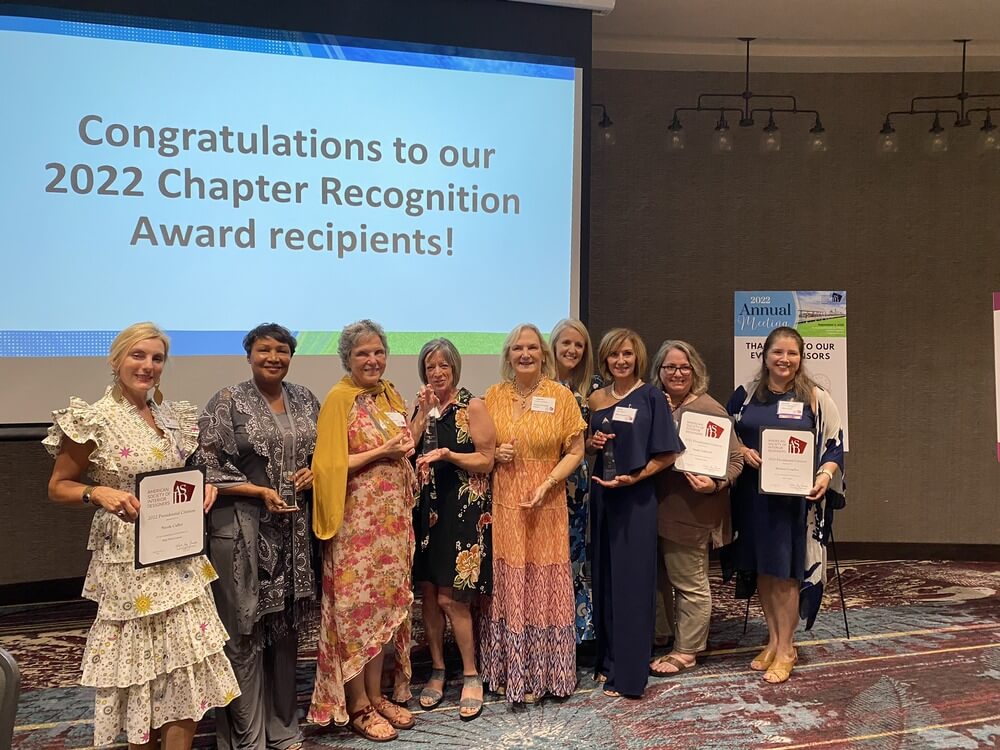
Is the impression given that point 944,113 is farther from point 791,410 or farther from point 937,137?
point 791,410

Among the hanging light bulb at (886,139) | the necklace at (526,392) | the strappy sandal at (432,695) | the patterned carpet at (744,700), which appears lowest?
the patterned carpet at (744,700)

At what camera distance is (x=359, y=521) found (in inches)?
105

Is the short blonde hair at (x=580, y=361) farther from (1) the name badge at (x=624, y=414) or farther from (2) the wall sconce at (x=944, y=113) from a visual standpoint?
(2) the wall sconce at (x=944, y=113)

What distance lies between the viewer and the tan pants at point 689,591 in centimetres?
332

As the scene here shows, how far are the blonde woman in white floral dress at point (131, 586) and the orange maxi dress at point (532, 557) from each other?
1119 millimetres

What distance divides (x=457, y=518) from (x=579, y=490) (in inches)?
25.1

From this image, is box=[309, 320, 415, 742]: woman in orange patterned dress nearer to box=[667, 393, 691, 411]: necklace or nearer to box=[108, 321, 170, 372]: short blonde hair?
box=[108, 321, 170, 372]: short blonde hair

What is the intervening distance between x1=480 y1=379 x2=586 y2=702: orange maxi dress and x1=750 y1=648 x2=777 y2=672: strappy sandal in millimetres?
1037

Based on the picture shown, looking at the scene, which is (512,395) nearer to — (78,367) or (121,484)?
(121,484)

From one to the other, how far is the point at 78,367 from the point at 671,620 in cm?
316

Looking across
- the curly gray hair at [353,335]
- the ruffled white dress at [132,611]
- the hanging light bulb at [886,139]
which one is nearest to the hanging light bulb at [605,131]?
the hanging light bulb at [886,139]

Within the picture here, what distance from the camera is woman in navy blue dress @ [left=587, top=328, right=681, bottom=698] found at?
10.1 feet

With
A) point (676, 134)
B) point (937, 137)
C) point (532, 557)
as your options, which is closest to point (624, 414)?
point (532, 557)

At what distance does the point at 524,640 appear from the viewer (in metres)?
Result: 2.94
